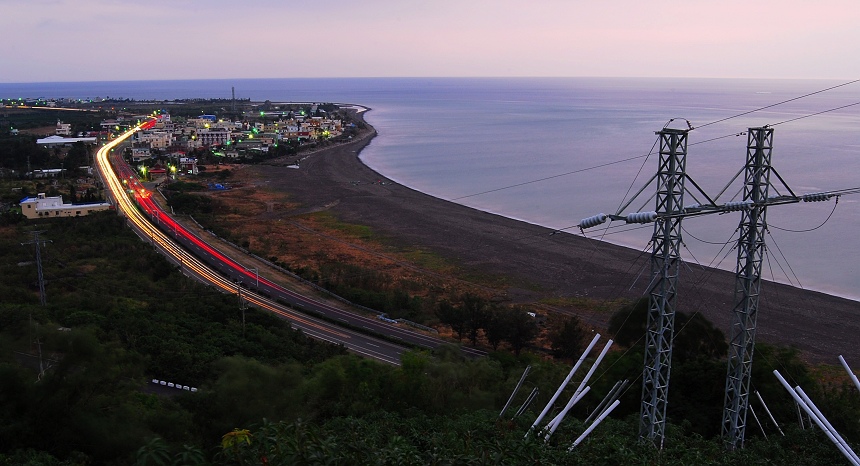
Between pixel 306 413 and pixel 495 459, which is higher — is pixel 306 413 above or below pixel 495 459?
below

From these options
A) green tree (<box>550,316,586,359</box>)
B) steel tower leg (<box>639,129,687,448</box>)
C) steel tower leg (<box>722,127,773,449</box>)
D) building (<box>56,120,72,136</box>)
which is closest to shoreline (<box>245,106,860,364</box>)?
green tree (<box>550,316,586,359</box>)

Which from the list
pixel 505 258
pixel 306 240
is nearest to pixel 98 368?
pixel 505 258

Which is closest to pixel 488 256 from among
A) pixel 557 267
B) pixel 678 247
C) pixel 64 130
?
pixel 557 267

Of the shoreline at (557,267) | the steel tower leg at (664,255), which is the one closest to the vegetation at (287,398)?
the steel tower leg at (664,255)

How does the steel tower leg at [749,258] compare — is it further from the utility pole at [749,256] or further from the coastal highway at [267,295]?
the coastal highway at [267,295]

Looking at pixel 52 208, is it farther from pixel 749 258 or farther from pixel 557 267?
pixel 749 258

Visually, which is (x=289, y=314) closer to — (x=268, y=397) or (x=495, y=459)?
(x=268, y=397)
